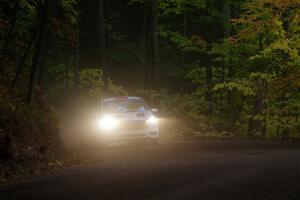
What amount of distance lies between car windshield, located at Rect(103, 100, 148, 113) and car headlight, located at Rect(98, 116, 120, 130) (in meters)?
0.51

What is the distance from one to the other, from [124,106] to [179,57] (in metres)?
26.7

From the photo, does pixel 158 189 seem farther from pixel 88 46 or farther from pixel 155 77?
pixel 88 46

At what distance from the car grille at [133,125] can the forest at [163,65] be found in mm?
2512

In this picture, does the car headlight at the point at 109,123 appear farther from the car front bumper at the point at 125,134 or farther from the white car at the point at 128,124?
the car front bumper at the point at 125,134

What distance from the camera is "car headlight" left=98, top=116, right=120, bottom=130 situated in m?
18.9

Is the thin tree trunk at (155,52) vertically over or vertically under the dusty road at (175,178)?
over

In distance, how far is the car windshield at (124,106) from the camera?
1961 centimetres

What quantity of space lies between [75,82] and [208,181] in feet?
97.4

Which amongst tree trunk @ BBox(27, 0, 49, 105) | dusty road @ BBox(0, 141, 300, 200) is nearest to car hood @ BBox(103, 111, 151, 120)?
dusty road @ BBox(0, 141, 300, 200)

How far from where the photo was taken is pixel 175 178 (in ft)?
34.6

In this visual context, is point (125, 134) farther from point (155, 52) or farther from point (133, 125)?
point (155, 52)

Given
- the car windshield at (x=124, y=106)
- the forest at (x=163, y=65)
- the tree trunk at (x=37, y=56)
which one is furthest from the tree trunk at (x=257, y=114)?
the tree trunk at (x=37, y=56)

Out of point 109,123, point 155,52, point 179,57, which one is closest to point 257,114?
point 155,52

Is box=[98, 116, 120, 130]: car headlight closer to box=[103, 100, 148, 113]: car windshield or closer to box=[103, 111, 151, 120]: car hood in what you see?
box=[103, 111, 151, 120]: car hood
